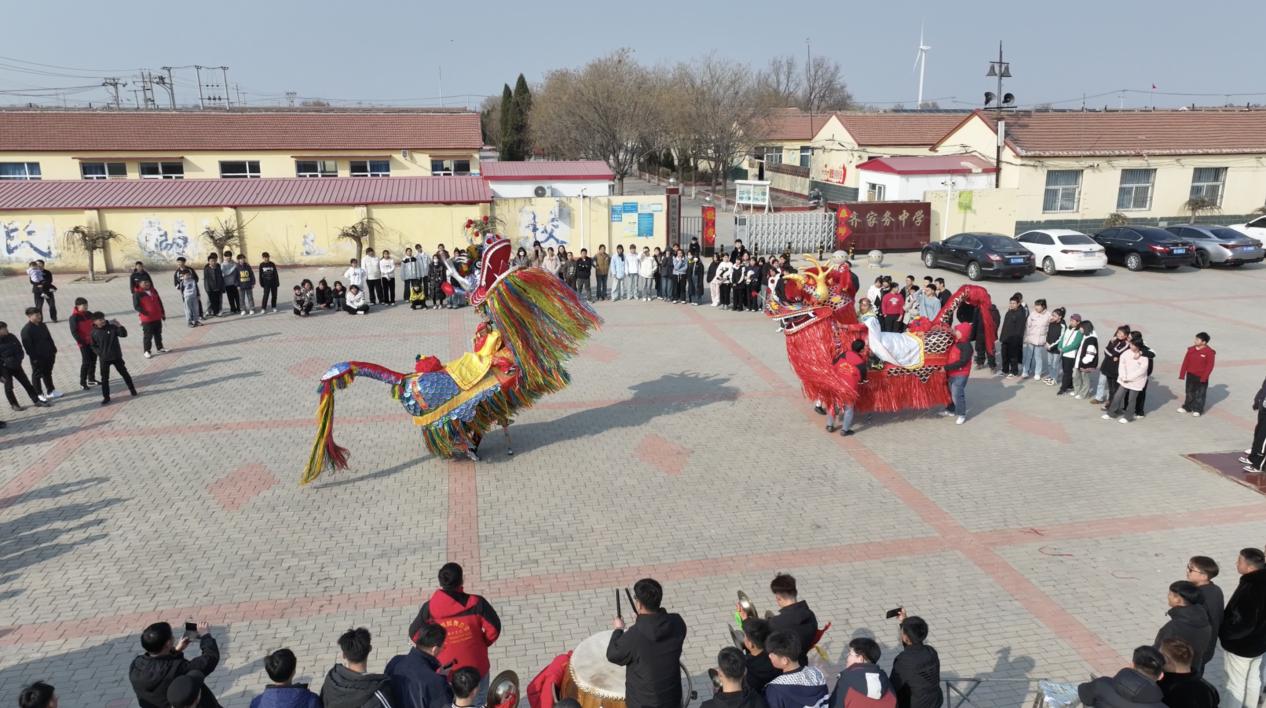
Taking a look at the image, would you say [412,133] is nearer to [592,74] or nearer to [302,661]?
[592,74]

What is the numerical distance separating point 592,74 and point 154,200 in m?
27.3

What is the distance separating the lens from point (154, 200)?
877 inches

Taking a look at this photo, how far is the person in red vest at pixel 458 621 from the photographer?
519 centimetres

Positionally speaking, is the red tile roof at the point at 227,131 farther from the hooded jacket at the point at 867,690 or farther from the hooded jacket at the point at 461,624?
the hooded jacket at the point at 867,690

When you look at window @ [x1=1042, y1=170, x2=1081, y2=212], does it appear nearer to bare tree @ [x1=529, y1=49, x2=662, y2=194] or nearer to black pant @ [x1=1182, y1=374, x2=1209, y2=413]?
black pant @ [x1=1182, y1=374, x2=1209, y2=413]

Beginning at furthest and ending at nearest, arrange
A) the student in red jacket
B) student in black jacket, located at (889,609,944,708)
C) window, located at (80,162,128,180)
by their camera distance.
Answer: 1. window, located at (80,162,128,180)
2. the student in red jacket
3. student in black jacket, located at (889,609,944,708)

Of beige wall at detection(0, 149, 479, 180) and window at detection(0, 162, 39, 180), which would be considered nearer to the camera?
window at detection(0, 162, 39, 180)

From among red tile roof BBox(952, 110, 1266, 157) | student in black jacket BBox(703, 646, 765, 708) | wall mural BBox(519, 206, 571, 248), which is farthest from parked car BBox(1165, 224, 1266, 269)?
student in black jacket BBox(703, 646, 765, 708)

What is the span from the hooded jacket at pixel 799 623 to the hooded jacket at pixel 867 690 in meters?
0.53

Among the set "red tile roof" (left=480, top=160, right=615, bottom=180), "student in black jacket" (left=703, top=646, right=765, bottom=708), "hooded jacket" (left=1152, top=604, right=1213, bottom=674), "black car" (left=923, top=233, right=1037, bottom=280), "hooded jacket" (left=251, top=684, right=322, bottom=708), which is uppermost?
"red tile roof" (left=480, top=160, right=615, bottom=180)

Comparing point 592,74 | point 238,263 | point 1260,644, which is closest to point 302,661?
point 1260,644

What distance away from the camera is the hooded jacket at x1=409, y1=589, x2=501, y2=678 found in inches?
204

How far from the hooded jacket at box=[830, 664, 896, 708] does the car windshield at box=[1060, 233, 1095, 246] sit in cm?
2093

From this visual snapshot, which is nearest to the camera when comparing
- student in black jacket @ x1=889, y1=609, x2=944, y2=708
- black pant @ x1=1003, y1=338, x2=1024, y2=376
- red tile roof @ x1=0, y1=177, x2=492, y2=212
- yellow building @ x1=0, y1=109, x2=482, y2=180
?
student in black jacket @ x1=889, y1=609, x2=944, y2=708
